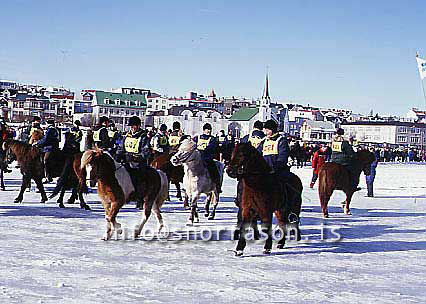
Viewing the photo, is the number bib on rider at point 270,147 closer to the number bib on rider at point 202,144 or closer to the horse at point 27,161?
the number bib on rider at point 202,144

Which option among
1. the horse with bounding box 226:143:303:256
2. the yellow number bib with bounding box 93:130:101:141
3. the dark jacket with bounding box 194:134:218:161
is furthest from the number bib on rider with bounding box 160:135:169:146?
the horse with bounding box 226:143:303:256

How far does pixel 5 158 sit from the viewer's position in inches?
663

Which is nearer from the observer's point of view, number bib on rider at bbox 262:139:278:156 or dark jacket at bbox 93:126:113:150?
number bib on rider at bbox 262:139:278:156

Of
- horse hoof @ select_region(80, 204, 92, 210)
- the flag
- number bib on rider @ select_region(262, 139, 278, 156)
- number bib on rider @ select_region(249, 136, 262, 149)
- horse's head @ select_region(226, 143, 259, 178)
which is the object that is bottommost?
horse hoof @ select_region(80, 204, 92, 210)

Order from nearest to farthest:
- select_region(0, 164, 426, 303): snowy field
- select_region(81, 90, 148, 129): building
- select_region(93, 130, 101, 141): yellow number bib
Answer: select_region(0, 164, 426, 303): snowy field < select_region(93, 130, 101, 141): yellow number bib < select_region(81, 90, 148, 129): building

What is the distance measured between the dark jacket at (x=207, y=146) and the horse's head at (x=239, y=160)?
3.78 metres

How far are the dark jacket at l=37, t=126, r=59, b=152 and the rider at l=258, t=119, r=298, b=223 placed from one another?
5.95 m

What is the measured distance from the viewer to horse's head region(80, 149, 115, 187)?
949cm

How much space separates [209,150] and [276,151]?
10.1 feet

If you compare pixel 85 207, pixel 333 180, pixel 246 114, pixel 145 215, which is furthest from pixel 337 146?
pixel 246 114

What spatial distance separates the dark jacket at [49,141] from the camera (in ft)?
47.4

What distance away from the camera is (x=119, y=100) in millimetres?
131125

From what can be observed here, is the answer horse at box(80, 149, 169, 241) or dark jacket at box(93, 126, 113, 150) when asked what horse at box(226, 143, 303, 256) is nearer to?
horse at box(80, 149, 169, 241)

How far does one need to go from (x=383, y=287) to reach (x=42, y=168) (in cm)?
871
